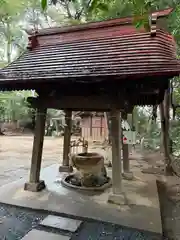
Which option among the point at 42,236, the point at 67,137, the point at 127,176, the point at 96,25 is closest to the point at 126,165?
the point at 127,176

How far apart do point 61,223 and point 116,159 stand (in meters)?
1.38

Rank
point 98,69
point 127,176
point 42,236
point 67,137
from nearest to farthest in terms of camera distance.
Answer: point 42,236
point 98,69
point 127,176
point 67,137

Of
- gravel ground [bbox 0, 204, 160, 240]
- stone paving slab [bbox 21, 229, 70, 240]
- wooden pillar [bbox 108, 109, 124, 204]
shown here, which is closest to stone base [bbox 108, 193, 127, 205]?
wooden pillar [bbox 108, 109, 124, 204]

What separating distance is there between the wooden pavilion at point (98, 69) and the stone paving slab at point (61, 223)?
3.07 feet

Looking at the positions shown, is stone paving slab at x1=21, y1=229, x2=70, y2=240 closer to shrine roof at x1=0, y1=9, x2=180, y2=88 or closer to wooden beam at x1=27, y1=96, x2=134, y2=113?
wooden beam at x1=27, y1=96, x2=134, y2=113

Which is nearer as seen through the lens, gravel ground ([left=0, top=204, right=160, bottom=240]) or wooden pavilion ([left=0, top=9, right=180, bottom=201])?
gravel ground ([left=0, top=204, right=160, bottom=240])

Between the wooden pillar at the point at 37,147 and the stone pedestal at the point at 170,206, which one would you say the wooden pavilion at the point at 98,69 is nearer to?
the wooden pillar at the point at 37,147

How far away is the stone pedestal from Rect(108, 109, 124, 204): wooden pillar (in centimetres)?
83

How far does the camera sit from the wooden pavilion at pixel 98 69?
347 cm

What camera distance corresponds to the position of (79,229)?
10.3 ft

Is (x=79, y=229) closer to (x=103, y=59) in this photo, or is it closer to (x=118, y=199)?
(x=118, y=199)

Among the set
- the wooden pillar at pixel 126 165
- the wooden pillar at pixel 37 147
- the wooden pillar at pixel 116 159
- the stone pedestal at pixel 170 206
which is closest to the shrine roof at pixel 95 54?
the wooden pillar at pixel 37 147

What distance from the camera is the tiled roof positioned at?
11.0 feet

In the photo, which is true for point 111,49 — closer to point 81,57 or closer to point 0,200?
point 81,57
